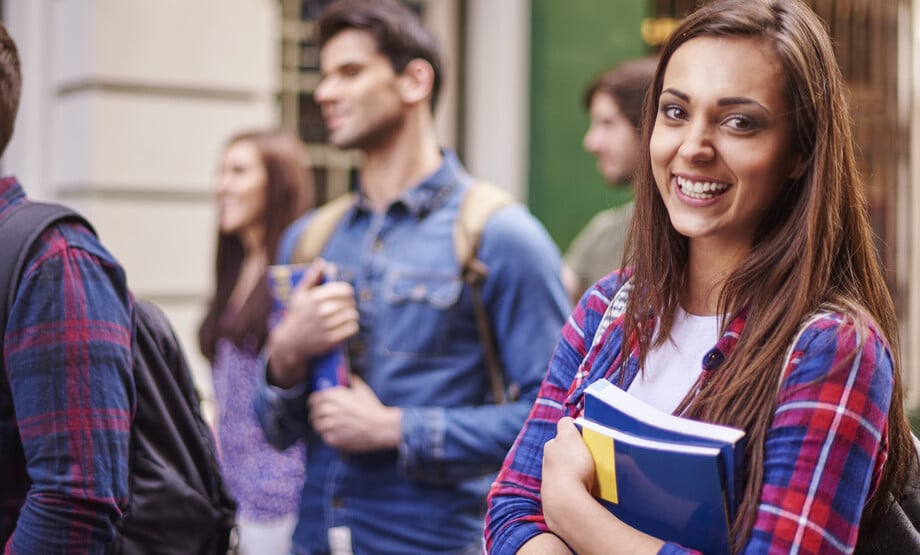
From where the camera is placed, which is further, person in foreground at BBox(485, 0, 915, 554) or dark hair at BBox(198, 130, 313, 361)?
dark hair at BBox(198, 130, 313, 361)

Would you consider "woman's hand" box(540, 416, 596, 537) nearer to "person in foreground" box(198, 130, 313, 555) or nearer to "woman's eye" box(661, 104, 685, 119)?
"woman's eye" box(661, 104, 685, 119)

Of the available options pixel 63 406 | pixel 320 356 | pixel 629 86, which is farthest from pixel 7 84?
pixel 629 86

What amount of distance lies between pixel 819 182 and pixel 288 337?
1.62m

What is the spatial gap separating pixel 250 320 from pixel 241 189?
0.75m

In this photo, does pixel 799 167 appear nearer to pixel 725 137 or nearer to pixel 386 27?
pixel 725 137

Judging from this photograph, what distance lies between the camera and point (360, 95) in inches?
A: 120

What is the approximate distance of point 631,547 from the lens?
4.75ft

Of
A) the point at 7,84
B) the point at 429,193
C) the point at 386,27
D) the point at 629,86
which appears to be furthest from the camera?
the point at 629,86

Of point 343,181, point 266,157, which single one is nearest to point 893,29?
point 343,181

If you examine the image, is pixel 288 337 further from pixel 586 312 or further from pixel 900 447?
pixel 900 447

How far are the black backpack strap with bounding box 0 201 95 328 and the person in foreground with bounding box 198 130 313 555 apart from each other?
6.16 ft

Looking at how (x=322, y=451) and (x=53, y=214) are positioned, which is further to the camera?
(x=322, y=451)

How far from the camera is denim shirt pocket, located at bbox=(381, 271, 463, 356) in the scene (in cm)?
280

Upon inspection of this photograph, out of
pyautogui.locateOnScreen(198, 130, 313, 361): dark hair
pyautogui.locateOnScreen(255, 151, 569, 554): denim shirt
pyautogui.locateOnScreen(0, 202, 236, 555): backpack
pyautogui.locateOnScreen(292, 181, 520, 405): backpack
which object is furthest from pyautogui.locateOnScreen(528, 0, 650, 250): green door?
pyautogui.locateOnScreen(0, 202, 236, 555): backpack
